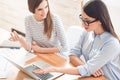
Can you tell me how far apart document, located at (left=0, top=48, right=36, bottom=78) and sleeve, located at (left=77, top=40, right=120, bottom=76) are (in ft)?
1.60

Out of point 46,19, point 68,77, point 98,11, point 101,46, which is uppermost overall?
point 98,11

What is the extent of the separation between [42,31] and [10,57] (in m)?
0.57

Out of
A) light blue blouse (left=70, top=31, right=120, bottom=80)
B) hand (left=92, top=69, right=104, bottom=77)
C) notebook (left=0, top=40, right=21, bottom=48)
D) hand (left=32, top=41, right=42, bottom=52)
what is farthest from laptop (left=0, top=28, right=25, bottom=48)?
hand (left=92, top=69, right=104, bottom=77)

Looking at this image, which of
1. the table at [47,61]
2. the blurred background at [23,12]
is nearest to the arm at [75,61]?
the table at [47,61]

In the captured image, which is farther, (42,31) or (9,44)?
(42,31)

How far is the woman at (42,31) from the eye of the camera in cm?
231

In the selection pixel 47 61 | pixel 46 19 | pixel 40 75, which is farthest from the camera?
pixel 46 19

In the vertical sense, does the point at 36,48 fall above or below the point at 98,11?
below

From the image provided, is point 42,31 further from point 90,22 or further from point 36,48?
point 90,22

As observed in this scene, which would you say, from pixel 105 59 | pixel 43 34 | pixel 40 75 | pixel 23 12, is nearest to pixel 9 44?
pixel 43 34

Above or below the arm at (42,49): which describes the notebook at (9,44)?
above

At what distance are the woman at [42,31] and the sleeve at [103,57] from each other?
52 centimetres

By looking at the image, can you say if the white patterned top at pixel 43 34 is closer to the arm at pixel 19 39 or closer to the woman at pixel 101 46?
the arm at pixel 19 39

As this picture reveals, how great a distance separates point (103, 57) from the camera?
6.16 ft
